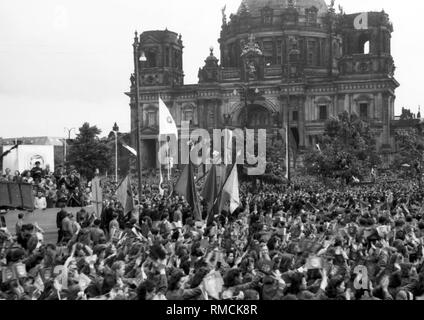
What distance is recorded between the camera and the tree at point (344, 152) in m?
62.2

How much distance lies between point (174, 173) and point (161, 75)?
19.6 metres

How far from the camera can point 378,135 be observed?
85.5m

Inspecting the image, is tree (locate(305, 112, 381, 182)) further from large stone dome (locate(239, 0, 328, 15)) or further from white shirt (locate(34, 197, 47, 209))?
white shirt (locate(34, 197, 47, 209))

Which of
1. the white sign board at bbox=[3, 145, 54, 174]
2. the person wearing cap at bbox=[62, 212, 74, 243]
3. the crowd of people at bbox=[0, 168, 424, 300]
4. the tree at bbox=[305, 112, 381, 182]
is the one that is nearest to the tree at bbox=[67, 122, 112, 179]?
the tree at bbox=[305, 112, 381, 182]

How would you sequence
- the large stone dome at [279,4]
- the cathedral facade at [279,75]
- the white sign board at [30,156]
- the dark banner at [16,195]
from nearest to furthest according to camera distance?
the dark banner at [16,195], the white sign board at [30,156], the cathedral facade at [279,75], the large stone dome at [279,4]

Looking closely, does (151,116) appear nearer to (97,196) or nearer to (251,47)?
(251,47)

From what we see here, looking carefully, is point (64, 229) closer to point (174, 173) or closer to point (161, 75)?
point (174, 173)

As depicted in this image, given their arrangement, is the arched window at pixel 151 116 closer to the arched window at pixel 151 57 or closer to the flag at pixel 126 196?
the arched window at pixel 151 57

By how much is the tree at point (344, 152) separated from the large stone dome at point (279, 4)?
28.7 metres

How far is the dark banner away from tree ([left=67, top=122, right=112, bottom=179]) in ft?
158

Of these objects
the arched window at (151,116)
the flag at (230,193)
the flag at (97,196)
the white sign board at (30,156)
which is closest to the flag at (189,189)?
the flag at (230,193)

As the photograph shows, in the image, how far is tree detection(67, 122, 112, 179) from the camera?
233 ft

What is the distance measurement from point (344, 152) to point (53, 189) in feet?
122

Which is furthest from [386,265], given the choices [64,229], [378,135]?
[378,135]
